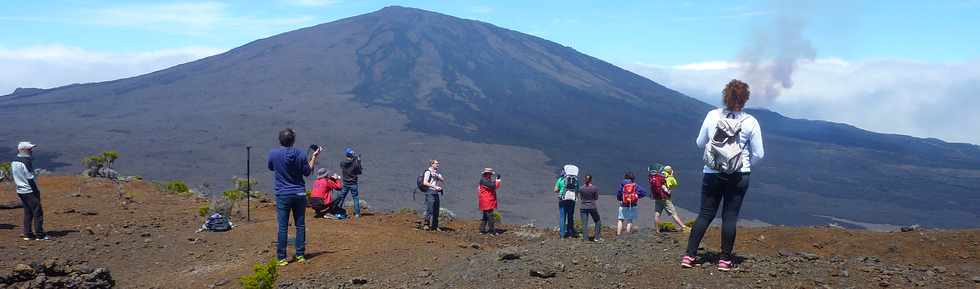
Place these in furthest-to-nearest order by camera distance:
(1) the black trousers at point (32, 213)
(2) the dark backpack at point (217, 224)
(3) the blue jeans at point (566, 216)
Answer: (3) the blue jeans at point (566, 216)
(2) the dark backpack at point (217, 224)
(1) the black trousers at point (32, 213)

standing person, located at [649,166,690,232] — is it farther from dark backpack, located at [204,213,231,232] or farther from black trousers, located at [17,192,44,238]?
black trousers, located at [17,192,44,238]

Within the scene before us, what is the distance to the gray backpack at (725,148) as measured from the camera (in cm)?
595

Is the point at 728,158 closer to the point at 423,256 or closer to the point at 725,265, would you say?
the point at 725,265

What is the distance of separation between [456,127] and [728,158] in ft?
194

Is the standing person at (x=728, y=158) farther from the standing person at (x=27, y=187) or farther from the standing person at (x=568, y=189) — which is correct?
the standing person at (x=27, y=187)

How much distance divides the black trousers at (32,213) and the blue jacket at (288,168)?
429 centimetres

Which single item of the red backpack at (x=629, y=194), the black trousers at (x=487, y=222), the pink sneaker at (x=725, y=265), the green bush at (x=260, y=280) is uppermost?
the red backpack at (x=629, y=194)

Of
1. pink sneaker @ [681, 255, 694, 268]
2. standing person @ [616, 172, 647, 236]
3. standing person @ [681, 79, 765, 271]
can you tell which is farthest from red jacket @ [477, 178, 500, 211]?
standing person @ [681, 79, 765, 271]

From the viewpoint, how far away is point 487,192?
12.6 meters

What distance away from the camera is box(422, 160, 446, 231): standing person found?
12.5 metres

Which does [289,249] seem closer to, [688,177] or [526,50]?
[688,177]

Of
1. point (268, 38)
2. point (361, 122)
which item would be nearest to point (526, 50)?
point (268, 38)

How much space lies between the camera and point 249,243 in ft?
32.4

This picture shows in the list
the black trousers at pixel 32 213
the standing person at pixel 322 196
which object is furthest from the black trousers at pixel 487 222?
the black trousers at pixel 32 213
